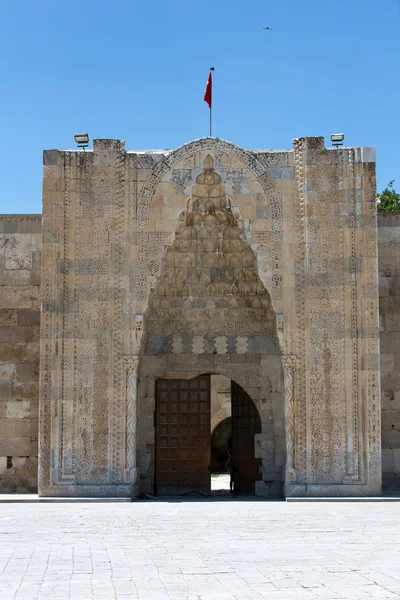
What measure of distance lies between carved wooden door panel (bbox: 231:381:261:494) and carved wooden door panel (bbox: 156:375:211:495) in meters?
0.50

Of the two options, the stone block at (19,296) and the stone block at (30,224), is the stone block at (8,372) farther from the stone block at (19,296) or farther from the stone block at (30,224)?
the stone block at (30,224)

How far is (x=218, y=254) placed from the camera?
13.4 meters

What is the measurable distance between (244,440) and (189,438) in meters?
0.88

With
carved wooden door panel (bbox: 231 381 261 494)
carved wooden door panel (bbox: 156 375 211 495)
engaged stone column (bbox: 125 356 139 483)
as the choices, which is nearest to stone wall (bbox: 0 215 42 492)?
engaged stone column (bbox: 125 356 139 483)

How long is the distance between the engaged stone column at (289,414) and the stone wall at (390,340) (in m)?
1.71

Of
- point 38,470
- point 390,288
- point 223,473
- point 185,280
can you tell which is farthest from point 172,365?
point 223,473

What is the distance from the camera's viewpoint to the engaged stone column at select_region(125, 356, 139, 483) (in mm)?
12461
